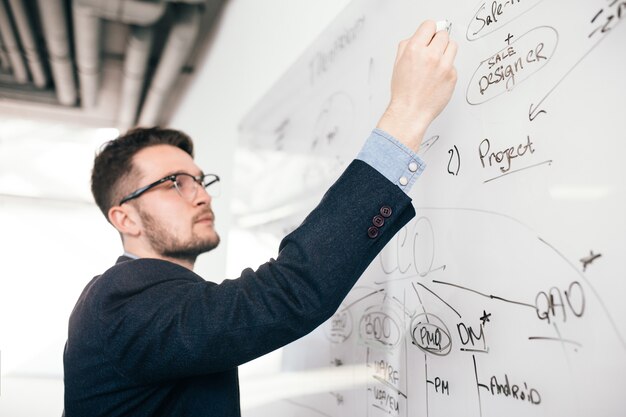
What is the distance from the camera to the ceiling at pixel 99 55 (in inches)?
86.4

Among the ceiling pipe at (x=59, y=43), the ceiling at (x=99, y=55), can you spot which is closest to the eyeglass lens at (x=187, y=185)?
the ceiling at (x=99, y=55)

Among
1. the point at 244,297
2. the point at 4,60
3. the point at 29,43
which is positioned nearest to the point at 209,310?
the point at 244,297

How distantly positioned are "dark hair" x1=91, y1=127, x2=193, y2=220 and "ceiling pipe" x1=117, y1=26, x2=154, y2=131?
1.37 metres

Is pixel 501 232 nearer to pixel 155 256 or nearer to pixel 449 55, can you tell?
pixel 449 55

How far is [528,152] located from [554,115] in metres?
0.05

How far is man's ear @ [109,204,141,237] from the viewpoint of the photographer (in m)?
1.05

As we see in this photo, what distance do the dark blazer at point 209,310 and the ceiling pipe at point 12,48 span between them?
7.26ft

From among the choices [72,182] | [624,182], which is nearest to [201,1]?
[624,182]

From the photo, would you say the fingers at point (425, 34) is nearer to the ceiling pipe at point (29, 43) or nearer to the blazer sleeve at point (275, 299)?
the blazer sleeve at point (275, 299)

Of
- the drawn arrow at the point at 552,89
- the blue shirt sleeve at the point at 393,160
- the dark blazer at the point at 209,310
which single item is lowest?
the dark blazer at the point at 209,310

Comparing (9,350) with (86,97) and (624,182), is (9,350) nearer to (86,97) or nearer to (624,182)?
(86,97)

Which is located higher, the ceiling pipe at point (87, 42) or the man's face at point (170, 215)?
the ceiling pipe at point (87, 42)

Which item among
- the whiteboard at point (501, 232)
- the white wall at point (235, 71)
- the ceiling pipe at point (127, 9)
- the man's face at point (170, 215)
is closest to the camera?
the whiteboard at point (501, 232)

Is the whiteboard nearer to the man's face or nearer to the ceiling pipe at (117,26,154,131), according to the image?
the man's face
